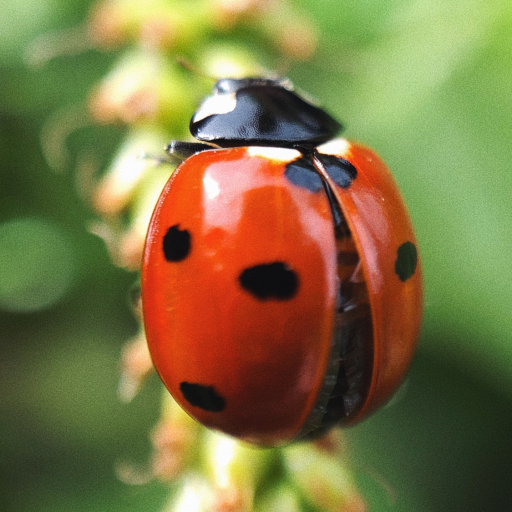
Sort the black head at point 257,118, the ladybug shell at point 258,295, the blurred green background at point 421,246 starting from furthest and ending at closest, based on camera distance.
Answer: the blurred green background at point 421,246, the black head at point 257,118, the ladybug shell at point 258,295

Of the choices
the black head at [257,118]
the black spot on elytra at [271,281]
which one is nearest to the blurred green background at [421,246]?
the black head at [257,118]

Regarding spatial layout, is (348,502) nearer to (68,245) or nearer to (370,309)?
(370,309)

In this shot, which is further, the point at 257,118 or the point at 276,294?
the point at 257,118

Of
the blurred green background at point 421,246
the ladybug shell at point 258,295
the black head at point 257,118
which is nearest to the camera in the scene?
the ladybug shell at point 258,295

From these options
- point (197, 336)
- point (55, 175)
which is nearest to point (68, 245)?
point (55, 175)

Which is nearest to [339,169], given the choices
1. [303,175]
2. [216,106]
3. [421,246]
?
[303,175]

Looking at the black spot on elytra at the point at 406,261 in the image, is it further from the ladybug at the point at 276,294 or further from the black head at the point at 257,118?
the black head at the point at 257,118

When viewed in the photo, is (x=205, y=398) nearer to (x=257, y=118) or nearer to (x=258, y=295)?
(x=258, y=295)
